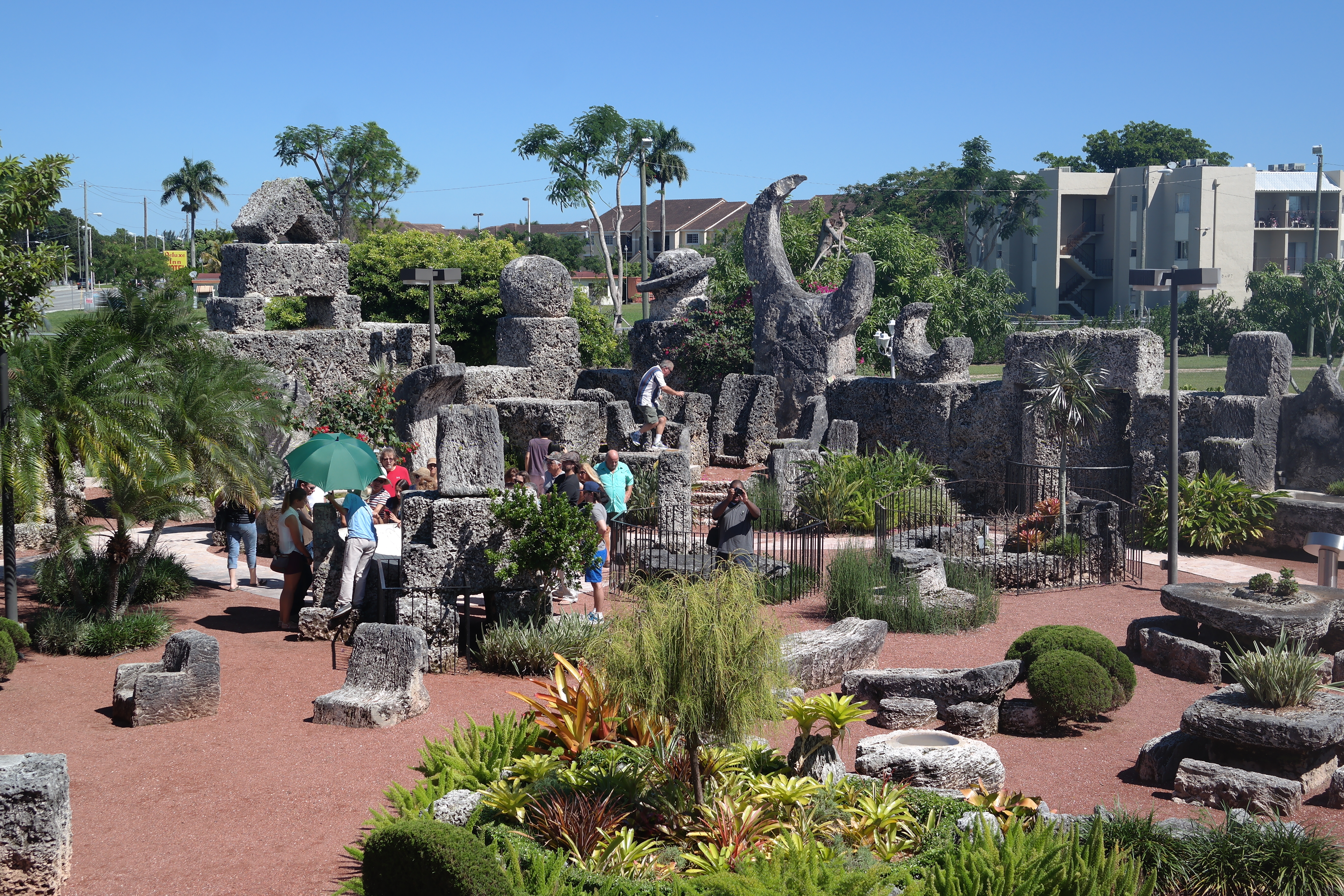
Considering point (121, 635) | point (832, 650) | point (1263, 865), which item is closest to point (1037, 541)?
point (832, 650)

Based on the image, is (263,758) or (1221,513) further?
(1221,513)

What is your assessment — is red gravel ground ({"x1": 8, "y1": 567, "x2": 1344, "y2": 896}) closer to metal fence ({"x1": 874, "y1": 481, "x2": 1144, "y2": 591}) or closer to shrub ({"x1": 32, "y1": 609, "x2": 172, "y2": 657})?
shrub ({"x1": 32, "y1": 609, "x2": 172, "y2": 657})

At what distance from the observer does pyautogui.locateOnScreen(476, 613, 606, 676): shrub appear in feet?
31.6

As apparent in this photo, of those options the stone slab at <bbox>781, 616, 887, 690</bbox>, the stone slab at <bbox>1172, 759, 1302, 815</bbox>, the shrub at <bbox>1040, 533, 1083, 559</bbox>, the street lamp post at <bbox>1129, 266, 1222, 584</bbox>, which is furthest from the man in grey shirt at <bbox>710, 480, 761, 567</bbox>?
the stone slab at <bbox>1172, 759, 1302, 815</bbox>

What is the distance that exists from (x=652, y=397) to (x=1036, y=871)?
13.4m

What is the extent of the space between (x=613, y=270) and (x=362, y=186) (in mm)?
21009

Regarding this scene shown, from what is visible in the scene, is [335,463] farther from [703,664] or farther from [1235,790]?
[1235,790]

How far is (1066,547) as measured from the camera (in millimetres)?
13945

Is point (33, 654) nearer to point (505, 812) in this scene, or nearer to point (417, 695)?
point (417, 695)

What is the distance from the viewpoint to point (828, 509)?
16.0 m

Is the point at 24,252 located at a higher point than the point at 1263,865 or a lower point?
higher

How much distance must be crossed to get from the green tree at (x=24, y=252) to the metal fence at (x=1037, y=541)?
28.5ft

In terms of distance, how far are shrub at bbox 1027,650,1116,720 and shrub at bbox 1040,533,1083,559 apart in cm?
518

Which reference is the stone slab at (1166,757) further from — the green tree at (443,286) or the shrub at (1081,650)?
the green tree at (443,286)
